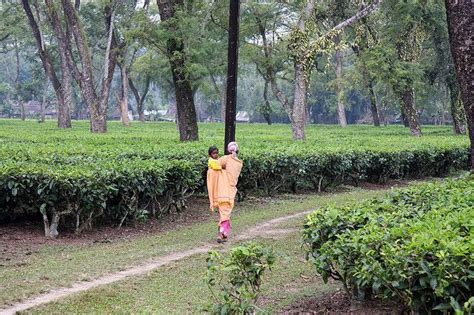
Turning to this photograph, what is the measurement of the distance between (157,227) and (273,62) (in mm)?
18043

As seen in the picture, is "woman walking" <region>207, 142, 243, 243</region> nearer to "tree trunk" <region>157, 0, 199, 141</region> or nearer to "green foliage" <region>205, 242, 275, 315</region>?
"green foliage" <region>205, 242, 275, 315</region>

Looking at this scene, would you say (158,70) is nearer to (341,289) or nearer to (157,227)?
(157,227)

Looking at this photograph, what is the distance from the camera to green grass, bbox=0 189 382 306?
6875 millimetres

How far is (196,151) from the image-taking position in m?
13.8


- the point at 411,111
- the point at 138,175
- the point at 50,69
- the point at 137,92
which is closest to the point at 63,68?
the point at 50,69

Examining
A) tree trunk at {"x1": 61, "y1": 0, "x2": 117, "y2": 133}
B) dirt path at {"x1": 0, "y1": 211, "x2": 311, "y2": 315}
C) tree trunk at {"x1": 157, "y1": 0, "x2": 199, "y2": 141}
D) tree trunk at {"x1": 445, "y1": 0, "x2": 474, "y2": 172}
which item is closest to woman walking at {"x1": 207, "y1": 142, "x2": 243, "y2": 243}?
dirt path at {"x1": 0, "y1": 211, "x2": 311, "y2": 315}

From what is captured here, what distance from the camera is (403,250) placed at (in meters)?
4.31

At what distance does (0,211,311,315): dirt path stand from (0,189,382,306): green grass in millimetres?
126

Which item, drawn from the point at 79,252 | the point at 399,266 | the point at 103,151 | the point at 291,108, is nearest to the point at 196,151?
the point at 103,151

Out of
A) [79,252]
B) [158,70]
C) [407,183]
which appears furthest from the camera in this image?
[158,70]

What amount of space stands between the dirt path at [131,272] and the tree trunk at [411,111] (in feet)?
72.3

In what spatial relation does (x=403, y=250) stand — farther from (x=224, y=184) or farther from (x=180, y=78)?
(x=180, y=78)

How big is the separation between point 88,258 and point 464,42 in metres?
5.52

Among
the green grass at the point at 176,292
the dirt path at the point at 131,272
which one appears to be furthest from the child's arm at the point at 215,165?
the green grass at the point at 176,292
